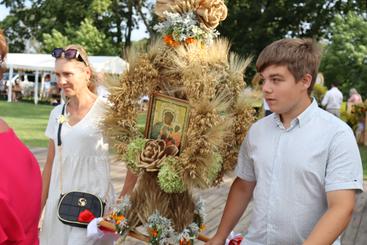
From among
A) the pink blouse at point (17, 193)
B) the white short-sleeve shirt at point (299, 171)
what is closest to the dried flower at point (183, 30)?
the white short-sleeve shirt at point (299, 171)

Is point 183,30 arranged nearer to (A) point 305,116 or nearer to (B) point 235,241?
(A) point 305,116

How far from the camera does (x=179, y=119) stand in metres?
2.58

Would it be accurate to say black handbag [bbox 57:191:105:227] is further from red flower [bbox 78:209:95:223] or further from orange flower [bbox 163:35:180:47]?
orange flower [bbox 163:35:180:47]

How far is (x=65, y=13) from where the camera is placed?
34781 millimetres

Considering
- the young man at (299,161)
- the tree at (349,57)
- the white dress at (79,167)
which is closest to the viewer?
the young man at (299,161)

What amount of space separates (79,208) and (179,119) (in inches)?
40.0

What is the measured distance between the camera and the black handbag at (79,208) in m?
3.16

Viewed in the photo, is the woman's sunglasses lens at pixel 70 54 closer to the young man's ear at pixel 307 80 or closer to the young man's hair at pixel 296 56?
the young man's hair at pixel 296 56

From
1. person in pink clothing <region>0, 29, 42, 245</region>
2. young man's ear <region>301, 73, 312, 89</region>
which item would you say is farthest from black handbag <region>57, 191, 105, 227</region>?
young man's ear <region>301, 73, 312, 89</region>

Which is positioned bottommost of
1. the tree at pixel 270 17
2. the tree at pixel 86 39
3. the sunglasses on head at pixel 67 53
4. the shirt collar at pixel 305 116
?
the tree at pixel 86 39

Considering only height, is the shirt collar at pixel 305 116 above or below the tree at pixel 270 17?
below

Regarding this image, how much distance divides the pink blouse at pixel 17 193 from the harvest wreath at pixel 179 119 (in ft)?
2.56

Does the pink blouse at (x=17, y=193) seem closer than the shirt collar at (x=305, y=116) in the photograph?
Yes

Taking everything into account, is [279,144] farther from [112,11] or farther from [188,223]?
[112,11]
